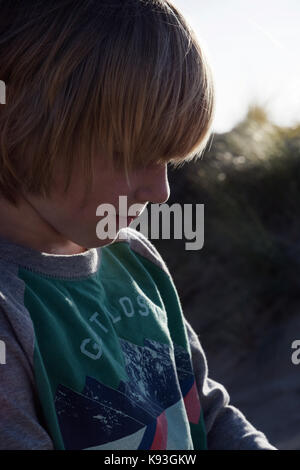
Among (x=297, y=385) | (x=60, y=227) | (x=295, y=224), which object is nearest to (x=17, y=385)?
(x=60, y=227)

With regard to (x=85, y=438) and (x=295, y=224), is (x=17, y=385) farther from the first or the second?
(x=295, y=224)

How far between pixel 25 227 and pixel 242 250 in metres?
2.43

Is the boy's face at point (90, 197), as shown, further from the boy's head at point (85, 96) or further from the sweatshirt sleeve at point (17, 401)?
the sweatshirt sleeve at point (17, 401)

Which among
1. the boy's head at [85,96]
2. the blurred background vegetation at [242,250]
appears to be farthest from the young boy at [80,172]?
the blurred background vegetation at [242,250]

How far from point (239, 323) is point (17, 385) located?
2.49 meters

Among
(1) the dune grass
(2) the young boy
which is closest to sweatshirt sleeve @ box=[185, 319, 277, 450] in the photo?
(2) the young boy

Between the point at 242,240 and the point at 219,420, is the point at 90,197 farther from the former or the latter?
the point at 242,240

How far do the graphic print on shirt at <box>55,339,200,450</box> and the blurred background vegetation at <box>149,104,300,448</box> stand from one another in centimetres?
196

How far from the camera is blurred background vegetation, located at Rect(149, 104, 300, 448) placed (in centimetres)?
333

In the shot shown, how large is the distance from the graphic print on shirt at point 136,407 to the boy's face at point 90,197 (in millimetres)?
218

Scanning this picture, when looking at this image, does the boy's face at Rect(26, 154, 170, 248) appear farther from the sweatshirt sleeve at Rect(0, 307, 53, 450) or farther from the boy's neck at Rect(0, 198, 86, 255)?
the sweatshirt sleeve at Rect(0, 307, 53, 450)

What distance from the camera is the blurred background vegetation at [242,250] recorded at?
3.33 m

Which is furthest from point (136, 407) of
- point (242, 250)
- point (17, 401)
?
point (242, 250)

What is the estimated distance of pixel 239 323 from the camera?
3.34 meters
